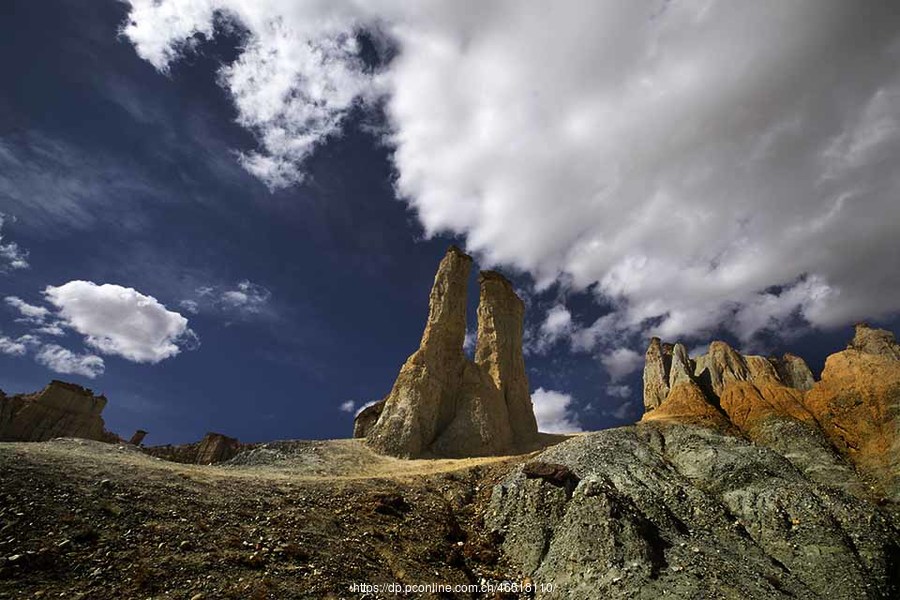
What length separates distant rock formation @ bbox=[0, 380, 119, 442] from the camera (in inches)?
2335

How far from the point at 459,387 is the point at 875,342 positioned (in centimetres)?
3865

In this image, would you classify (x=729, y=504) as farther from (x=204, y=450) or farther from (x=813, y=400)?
(x=204, y=450)

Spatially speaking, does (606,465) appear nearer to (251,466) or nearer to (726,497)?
(726,497)

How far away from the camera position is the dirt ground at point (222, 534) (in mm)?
12727

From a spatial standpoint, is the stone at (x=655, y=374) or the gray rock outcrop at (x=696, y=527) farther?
the stone at (x=655, y=374)

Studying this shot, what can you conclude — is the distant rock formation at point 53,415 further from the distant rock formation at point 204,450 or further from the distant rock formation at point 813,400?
the distant rock formation at point 813,400

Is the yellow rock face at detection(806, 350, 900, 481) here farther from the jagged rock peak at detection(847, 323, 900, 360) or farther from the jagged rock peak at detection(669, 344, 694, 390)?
the jagged rock peak at detection(669, 344, 694, 390)

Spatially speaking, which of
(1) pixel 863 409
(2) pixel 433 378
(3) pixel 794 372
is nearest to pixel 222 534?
(2) pixel 433 378

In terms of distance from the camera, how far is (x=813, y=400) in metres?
33.7

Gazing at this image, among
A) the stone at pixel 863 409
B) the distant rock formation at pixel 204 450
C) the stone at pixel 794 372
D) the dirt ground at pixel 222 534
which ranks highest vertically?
the stone at pixel 794 372

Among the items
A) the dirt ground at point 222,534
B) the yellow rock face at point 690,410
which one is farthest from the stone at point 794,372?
the dirt ground at point 222,534

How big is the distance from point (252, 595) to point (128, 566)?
3.85m

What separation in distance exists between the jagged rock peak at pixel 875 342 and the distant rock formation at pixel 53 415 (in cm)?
9129

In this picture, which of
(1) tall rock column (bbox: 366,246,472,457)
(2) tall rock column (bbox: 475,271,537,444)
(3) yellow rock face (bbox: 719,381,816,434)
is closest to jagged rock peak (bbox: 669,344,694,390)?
(3) yellow rock face (bbox: 719,381,816,434)
